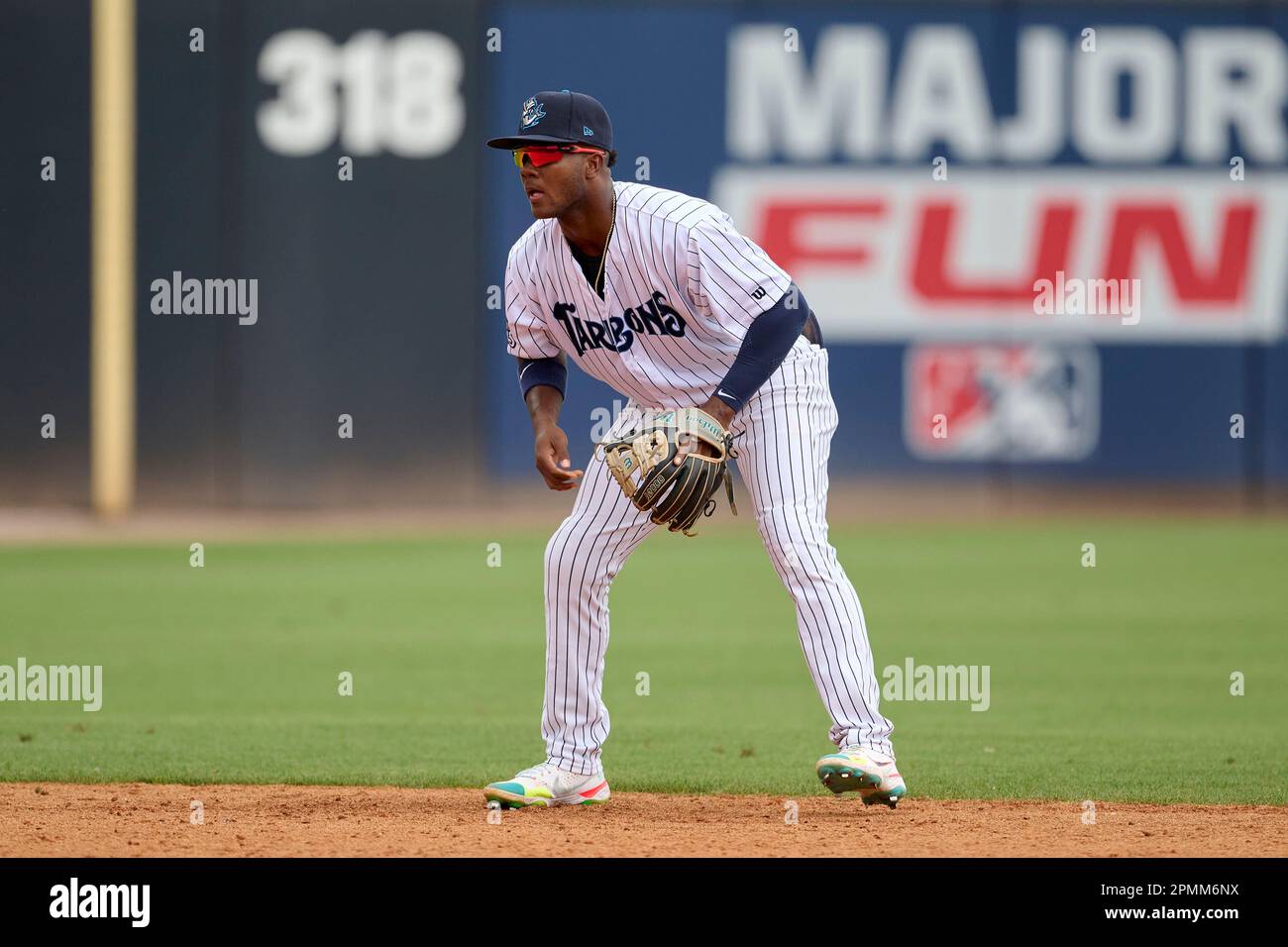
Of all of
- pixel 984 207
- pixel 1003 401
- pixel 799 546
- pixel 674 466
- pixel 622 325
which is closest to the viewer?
pixel 674 466

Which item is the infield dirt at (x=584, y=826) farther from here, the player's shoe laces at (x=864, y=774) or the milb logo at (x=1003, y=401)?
the milb logo at (x=1003, y=401)

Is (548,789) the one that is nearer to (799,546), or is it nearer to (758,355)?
(799,546)

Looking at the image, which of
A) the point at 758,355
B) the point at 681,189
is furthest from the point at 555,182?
the point at 681,189

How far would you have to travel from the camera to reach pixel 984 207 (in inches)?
701

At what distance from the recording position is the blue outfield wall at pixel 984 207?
17703 mm

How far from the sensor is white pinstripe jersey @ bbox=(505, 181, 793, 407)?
4.88 meters

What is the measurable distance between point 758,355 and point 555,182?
2.36 ft

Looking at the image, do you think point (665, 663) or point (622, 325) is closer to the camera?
point (622, 325)

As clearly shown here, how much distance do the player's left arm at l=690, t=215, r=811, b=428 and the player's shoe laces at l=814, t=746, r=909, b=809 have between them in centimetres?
96

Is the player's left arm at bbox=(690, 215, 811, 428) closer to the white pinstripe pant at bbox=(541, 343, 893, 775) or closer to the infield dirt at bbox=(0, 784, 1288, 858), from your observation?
the white pinstripe pant at bbox=(541, 343, 893, 775)

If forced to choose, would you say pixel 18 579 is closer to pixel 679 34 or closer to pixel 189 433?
pixel 189 433

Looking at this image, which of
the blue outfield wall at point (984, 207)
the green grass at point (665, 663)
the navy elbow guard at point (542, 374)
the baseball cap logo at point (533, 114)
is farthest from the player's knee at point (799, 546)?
the blue outfield wall at point (984, 207)

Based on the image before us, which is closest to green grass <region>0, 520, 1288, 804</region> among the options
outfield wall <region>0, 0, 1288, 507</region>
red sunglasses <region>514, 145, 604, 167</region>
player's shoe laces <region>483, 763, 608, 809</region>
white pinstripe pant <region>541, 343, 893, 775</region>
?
player's shoe laces <region>483, 763, 608, 809</region>
